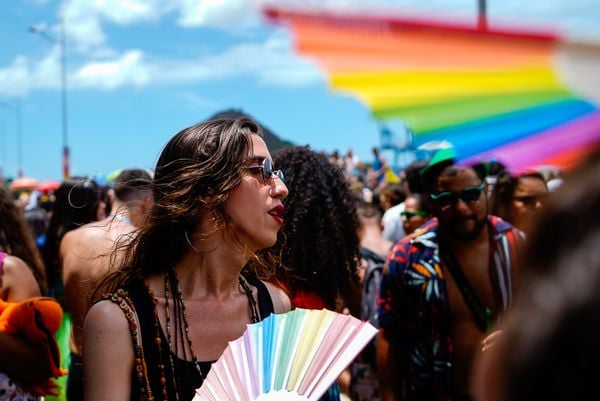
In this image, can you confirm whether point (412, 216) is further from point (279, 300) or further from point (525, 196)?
point (279, 300)

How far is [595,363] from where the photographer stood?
2.04 feet

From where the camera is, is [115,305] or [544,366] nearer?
[544,366]

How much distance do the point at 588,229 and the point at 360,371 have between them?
3.84 meters

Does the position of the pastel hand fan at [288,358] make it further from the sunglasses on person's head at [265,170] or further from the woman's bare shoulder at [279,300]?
the sunglasses on person's head at [265,170]

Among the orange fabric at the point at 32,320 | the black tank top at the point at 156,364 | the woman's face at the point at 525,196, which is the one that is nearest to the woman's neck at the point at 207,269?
the black tank top at the point at 156,364

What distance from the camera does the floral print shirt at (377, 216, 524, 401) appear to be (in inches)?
133

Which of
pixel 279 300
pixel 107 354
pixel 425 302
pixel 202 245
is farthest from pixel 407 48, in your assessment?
pixel 425 302

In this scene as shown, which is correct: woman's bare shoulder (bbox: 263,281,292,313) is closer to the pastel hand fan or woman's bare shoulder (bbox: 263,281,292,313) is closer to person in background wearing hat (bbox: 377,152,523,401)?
the pastel hand fan

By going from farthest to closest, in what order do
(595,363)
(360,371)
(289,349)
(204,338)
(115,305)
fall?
(360,371), (204,338), (115,305), (289,349), (595,363)

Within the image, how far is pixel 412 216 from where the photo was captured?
5688mm

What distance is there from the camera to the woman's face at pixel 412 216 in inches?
221

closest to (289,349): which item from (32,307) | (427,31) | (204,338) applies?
(204,338)

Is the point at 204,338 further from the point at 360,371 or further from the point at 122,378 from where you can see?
the point at 360,371

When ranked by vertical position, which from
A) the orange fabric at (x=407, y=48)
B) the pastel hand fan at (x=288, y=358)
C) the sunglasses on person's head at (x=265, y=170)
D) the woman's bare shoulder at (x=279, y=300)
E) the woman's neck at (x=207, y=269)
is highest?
the sunglasses on person's head at (x=265, y=170)
